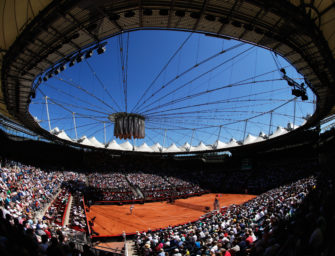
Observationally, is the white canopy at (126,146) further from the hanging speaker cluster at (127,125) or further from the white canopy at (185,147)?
the hanging speaker cluster at (127,125)

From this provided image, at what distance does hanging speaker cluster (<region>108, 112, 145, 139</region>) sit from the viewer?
22016 mm

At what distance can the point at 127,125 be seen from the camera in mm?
22062

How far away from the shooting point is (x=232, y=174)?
4900cm

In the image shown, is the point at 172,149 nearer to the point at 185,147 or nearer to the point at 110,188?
the point at 185,147

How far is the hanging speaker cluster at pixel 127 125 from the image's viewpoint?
2202 cm

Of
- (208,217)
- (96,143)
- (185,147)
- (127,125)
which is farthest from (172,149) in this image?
(208,217)

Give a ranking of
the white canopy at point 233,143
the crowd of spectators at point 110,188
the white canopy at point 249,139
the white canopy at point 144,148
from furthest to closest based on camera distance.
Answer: the white canopy at point 144,148 → the white canopy at point 233,143 → the white canopy at point 249,139 → the crowd of spectators at point 110,188

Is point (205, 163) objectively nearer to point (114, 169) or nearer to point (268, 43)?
point (114, 169)

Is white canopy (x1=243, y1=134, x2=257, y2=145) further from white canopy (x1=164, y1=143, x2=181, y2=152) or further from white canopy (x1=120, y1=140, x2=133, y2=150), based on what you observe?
white canopy (x1=120, y1=140, x2=133, y2=150)

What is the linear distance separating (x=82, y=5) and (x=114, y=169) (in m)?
44.0

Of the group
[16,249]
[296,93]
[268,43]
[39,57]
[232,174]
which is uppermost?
[268,43]

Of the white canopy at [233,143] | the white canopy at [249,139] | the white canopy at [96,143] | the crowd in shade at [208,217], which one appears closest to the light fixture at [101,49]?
the crowd in shade at [208,217]

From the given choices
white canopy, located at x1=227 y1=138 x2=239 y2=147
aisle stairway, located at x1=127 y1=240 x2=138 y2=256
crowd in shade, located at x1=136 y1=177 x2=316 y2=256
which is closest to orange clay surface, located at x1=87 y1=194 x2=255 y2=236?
aisle stairway, located at x1=127 y1=240 x2=138 y2=256

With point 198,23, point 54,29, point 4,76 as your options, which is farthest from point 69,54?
point 198,23
